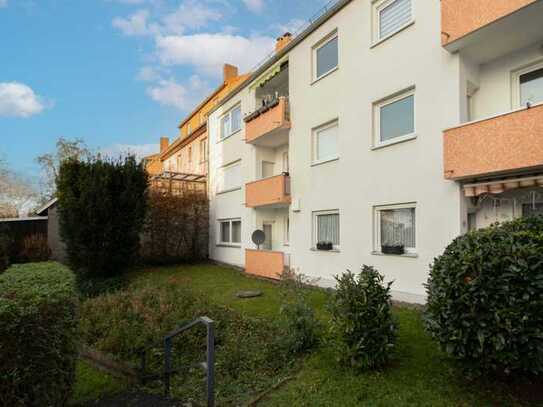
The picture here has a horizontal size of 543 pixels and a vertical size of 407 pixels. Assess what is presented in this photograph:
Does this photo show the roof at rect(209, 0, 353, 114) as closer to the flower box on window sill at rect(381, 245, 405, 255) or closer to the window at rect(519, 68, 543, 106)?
the window at rect(519, 68, 543, 106)

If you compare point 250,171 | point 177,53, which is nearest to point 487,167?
point 250,171

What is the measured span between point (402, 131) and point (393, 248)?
11.8ft

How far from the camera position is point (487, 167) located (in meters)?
7.98

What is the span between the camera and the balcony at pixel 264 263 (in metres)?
15.0

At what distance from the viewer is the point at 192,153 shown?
28.0 meters

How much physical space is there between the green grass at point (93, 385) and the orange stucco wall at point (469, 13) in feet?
35.5

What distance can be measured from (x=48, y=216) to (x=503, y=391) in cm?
2265

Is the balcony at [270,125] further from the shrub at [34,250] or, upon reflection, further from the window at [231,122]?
the shrub at [34,250]

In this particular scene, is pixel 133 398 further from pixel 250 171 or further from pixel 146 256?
pixel 146 256

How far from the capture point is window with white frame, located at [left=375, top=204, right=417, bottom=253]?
33.3 feet

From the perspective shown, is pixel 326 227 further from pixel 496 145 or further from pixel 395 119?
pixel 496 145

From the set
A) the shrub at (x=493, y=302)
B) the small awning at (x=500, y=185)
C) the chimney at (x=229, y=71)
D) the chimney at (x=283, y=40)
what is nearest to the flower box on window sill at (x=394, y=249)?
the small awning at (x=500, y=185)

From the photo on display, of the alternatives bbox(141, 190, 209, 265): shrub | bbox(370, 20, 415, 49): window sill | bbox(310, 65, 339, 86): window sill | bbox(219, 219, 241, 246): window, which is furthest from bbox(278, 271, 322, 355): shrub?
bbox(141, 190, 209, 265): shrub

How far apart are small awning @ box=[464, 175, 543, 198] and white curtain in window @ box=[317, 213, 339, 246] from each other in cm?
512
